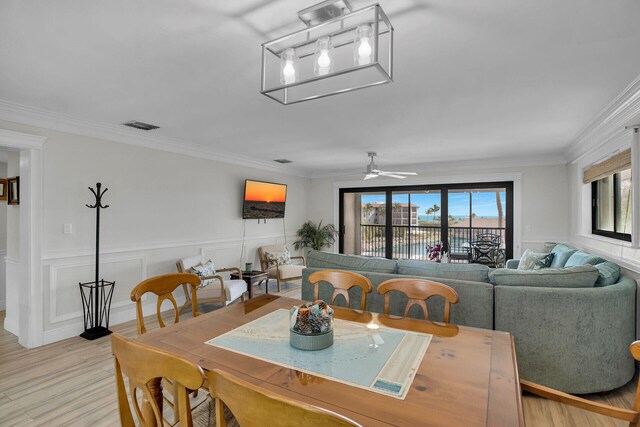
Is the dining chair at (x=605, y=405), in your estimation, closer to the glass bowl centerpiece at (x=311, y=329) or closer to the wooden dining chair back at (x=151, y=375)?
the glass bowl centerpiece at (x=311, y=329)

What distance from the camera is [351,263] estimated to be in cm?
313

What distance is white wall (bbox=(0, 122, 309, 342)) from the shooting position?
3.41 metres

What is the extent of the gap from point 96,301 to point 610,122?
567 centimetres

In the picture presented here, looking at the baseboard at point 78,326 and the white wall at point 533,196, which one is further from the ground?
the white wall at point 533,196

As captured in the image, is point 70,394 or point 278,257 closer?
point 70,394

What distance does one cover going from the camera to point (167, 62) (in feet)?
7.17

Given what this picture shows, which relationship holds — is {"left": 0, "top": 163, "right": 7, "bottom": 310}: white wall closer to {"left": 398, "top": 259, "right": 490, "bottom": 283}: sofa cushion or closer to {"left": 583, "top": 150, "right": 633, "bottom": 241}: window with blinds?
{"left": 398, "top": 259, "right": 490, "bottom": 283}: sofa cushion

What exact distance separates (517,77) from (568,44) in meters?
0.48

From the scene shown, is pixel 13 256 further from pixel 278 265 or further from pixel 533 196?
pixel 533 196

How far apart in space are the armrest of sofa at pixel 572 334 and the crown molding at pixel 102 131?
4.35 meters

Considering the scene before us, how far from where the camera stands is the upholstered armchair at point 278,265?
5473 millimetres

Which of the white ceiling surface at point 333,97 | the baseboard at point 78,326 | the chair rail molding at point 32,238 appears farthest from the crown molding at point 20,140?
the baseboard at point 78,326

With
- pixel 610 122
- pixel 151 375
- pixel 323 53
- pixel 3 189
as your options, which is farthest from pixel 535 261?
pixel 3 189

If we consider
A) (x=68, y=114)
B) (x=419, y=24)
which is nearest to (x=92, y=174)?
(x=68, y=114)
